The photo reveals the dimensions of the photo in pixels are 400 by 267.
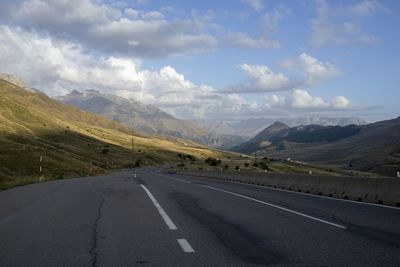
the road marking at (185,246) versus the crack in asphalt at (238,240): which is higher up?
the crack in asphalt at (238,240)

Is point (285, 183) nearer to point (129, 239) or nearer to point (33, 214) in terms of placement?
point (33, 214)

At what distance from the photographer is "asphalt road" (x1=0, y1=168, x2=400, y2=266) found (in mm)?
8633

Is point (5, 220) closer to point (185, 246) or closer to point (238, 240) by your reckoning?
point (185, 246)

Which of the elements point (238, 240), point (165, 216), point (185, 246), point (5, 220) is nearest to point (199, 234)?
point (238, 240)

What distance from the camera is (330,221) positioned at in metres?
13.2

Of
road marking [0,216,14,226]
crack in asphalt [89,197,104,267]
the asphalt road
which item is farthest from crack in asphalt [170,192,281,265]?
road marking [0,216,14,226]

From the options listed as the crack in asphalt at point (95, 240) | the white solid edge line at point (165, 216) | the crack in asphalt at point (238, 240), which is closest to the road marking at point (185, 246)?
the crack in asphalt at point (238, 240)

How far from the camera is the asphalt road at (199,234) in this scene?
863 cm

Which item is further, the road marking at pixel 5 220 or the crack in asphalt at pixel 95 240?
the road marking at pixel 5 220

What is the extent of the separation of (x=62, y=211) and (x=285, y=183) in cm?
1763

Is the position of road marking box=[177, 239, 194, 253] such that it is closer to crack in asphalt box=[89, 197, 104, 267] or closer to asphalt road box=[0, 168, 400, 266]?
asphalt road box=[0, 168, 400, 266]

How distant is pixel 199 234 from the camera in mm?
11195

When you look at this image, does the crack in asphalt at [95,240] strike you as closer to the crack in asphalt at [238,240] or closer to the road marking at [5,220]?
the road marking at [5,220]

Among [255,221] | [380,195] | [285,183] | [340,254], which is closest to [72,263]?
[340,254]
